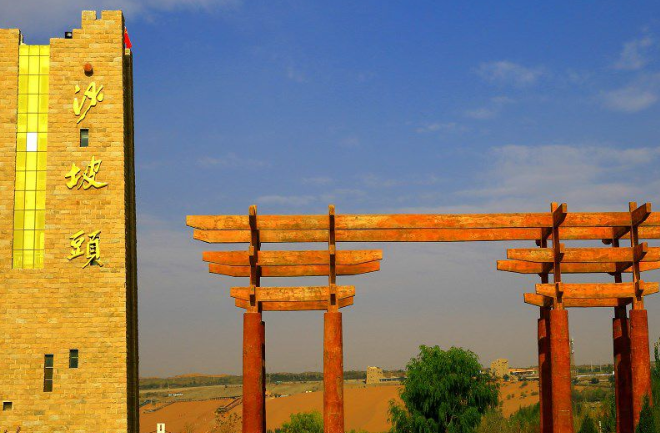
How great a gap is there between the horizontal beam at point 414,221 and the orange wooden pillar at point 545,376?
10.7 ft

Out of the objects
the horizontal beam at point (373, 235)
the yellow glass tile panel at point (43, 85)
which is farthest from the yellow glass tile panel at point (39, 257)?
the horizontal beam at point (373, 235)

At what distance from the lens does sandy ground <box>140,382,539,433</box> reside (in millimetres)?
111525

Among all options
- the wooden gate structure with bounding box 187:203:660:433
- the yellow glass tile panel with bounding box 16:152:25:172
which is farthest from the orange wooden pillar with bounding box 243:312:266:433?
the yellow glass tile panel with bounding box 16:152:25:172

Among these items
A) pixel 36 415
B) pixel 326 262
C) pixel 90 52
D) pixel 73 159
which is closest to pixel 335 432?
pixel 326 262

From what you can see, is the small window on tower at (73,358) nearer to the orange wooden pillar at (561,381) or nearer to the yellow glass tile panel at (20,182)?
the yellow glass tile panel at (20,182)

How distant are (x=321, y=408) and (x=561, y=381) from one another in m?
97.0

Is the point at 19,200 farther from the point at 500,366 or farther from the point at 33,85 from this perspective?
the point at 500,366

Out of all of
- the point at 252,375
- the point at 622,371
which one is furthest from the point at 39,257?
the point at 622,371

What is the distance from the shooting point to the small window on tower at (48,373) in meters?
28.7

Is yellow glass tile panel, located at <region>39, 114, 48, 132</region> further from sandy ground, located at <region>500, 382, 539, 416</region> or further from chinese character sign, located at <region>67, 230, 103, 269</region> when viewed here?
sandy ground, located at <region>500, 382, 539, 416</region>

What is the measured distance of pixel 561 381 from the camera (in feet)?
77.5

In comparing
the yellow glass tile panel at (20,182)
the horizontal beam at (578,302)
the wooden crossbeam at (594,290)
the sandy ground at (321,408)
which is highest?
the yellow glass tile panel at (20,182)

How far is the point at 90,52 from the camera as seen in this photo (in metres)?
30.5

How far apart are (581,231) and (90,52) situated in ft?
60.5
